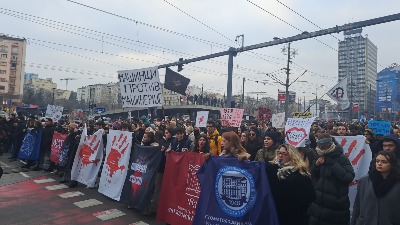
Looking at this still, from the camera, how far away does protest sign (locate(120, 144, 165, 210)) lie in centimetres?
693

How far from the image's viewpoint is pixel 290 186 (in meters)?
4.11

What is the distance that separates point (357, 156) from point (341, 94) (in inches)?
384

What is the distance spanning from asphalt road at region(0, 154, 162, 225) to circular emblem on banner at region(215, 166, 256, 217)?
2.16m

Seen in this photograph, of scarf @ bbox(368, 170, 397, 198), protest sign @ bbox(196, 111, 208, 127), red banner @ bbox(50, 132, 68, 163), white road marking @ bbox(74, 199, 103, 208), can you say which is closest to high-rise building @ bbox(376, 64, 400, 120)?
protest sign @ bbox(196, 111, 208, 127)

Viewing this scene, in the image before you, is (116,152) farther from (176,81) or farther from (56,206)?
(176,81)

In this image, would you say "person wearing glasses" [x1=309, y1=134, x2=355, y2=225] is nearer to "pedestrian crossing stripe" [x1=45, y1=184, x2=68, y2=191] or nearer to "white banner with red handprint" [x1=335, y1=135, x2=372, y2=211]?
"white banner with red handprint" [x1=335, y1=135, x2=372, y2=211]

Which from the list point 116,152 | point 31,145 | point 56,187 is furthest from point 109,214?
point 31,145

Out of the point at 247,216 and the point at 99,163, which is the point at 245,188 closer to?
the point at 247,216

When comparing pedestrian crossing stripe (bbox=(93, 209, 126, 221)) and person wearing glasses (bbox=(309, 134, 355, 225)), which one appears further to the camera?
pedestrian crossing stripe (bbox=(93, 209, 126, 221))

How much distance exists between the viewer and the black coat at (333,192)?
435 cm

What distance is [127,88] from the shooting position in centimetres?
1044

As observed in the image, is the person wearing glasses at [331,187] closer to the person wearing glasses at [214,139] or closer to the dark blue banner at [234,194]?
the dark blue banner at [234,194]

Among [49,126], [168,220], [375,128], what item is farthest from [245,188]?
[49,126]

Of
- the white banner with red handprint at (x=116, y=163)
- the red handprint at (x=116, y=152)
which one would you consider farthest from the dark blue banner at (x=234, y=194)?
the red handprint at (x=116, y=152)
